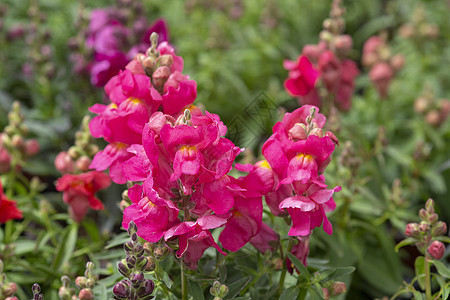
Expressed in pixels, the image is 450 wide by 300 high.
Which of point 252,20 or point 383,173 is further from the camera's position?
point 252,20

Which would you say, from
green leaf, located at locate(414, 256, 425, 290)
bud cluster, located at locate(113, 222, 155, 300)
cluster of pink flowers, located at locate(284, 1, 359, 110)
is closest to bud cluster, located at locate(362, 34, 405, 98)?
cluster of pink flowers, located at locate(284, 1, 359, 110)

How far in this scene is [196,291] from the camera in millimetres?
922

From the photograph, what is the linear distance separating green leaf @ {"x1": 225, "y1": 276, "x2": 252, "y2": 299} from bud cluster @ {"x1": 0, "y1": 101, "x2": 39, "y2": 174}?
30.3 inches

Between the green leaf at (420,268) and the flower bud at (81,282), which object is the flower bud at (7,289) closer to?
the flower bud at (81,282)

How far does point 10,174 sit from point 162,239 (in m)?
0.75

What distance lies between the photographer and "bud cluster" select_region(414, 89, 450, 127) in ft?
6.30

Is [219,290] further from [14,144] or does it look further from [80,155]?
[14,144]

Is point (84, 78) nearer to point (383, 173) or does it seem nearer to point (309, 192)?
point (383, 173)

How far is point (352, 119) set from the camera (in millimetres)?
2195

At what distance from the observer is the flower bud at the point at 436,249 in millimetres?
945

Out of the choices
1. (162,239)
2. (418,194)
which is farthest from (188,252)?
(418,194)

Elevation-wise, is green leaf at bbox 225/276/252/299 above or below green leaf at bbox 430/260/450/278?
below

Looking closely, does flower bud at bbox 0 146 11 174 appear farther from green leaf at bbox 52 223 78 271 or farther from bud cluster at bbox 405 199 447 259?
bud cluster at bbox 405 199 447 259

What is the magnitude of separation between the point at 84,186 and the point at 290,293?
1.70ft
